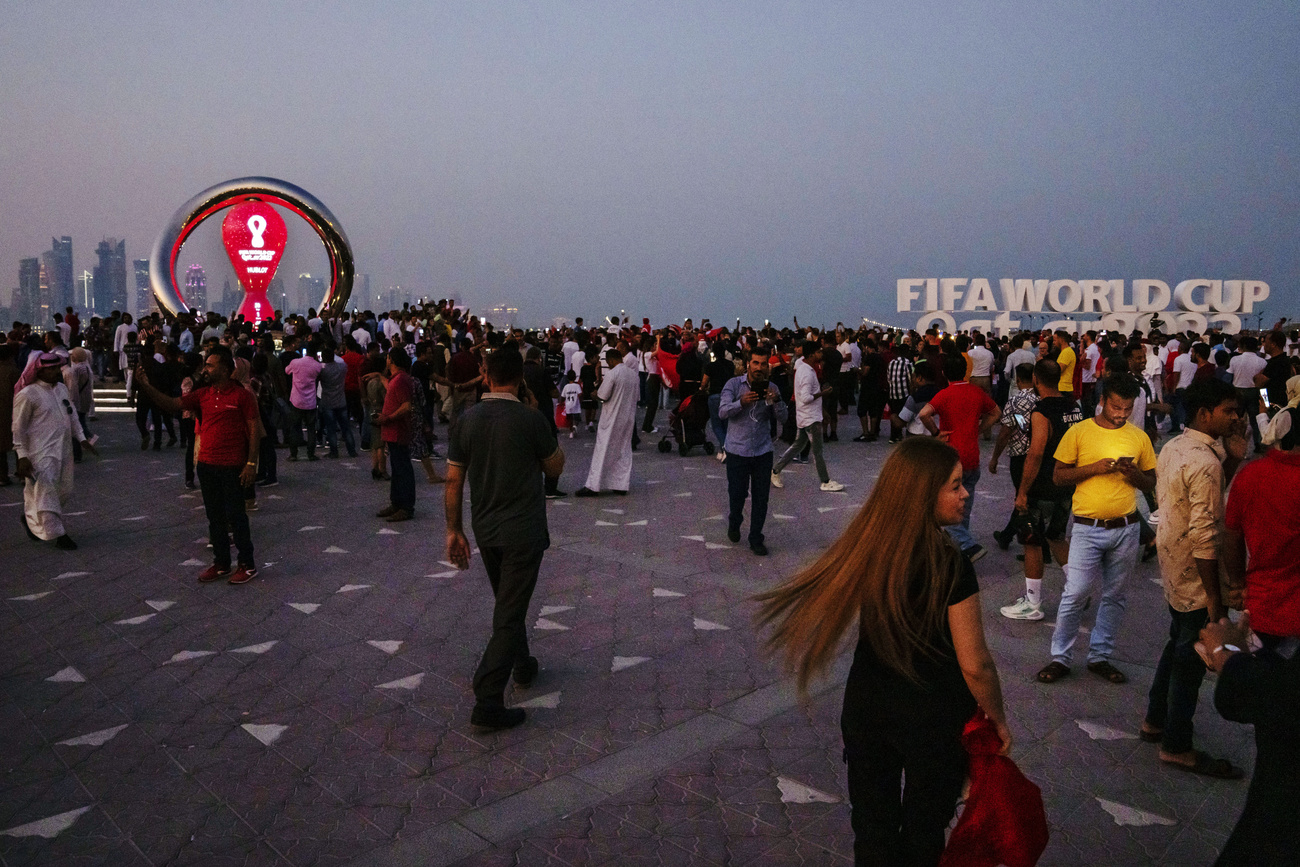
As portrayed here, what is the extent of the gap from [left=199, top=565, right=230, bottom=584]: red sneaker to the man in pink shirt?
247 inches

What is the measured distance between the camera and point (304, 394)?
44.8 ft

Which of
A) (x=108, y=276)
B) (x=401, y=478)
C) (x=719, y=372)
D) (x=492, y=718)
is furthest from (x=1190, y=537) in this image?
(x=108, y=276)

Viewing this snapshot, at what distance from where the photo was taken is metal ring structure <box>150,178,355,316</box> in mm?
27453

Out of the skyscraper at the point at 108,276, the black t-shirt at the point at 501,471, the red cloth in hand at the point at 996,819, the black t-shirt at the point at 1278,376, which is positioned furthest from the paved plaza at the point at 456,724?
the skyscraper at the point at 108,276

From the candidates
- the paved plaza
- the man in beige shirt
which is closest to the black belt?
the man in beige shirt

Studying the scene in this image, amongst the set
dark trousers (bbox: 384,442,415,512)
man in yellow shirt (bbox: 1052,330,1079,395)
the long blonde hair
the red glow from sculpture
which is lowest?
dark trousers (bbox: 384,442,415,512)

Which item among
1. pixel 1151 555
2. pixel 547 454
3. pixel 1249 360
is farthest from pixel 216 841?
pixel 1249 360

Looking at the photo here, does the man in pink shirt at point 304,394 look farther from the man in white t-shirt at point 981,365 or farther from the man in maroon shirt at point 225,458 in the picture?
the man in white t-shirt at point 981,365

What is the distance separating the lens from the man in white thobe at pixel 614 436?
1133 centimetres

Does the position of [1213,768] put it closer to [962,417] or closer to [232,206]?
[962,417]

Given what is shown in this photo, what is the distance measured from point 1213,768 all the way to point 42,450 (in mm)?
9017

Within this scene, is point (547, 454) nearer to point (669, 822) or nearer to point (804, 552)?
point (669, 822)

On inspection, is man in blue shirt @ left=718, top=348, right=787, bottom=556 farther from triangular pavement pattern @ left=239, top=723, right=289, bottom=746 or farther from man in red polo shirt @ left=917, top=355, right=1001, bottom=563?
triangular pavement pattern @ left=239, top=723, right=289, bottom=746

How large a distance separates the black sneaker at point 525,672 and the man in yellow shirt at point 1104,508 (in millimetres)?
2769
